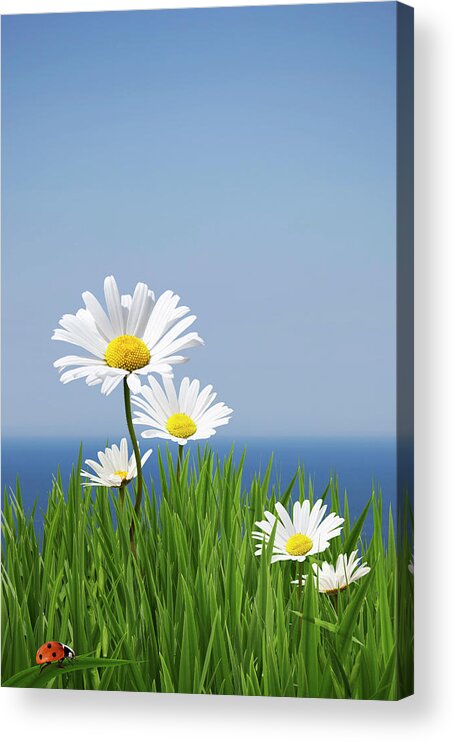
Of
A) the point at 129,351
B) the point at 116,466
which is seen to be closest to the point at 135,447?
the point at 116,466

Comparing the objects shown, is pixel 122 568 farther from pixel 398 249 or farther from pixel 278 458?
pixel 398 249

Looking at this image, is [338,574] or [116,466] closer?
[338,574]

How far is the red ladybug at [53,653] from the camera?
298cm

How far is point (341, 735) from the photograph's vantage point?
2.94 m

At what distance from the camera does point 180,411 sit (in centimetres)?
297

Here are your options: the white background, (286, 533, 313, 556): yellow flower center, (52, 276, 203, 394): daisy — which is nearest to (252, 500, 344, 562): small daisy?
(286, 533, 313, 556): yellow flower center

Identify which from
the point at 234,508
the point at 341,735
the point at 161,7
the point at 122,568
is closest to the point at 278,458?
the point at 234,508

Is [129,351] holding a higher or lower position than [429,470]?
higher

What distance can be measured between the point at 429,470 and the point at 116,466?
0.65m

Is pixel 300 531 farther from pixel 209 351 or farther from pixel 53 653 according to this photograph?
pixel 53 653

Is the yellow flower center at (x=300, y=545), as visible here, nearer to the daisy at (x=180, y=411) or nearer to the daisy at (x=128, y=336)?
the daisy at (x=180, y=411)

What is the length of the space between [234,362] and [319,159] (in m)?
0.45

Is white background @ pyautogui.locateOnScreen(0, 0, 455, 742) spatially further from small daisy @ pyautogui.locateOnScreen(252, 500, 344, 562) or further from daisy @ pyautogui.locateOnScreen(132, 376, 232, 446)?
daisy @ pyautogui.locateOnScreen(132, 376, 232, 446)

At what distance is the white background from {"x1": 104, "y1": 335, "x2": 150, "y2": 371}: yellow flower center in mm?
566
